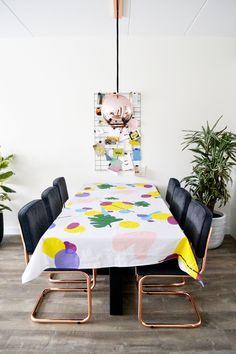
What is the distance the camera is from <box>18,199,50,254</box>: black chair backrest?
1768 mm

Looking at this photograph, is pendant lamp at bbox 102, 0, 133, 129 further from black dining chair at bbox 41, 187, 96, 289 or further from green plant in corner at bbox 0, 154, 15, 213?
green plant in corner at bbox 0, 154, 15, 213

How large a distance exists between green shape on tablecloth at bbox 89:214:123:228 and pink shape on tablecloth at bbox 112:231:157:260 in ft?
0.74

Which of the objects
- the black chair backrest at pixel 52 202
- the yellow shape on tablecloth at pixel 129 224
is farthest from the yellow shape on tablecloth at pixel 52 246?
the black chair backrest at pixel 52 202

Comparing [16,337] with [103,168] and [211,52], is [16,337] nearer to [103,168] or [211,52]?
[103,168]

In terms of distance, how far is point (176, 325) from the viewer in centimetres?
183

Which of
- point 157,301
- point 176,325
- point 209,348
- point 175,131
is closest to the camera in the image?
point 209,348

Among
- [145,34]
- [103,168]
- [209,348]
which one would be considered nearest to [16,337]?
[209,348]

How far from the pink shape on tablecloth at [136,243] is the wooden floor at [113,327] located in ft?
1.91

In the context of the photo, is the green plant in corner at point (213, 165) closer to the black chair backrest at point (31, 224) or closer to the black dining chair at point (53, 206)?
the black dining chair at point (53, 206)

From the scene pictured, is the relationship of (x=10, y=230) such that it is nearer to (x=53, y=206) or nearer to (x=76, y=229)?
(x=53, y=206)

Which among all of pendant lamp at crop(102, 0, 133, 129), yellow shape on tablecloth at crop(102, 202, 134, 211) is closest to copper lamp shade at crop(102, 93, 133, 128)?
pendant lamp at crop(102, 0, 133, 129)

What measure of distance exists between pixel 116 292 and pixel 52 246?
2.12 ft

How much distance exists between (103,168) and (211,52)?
200 cm

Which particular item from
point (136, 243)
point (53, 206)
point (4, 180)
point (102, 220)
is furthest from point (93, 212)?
point (4, 180)
